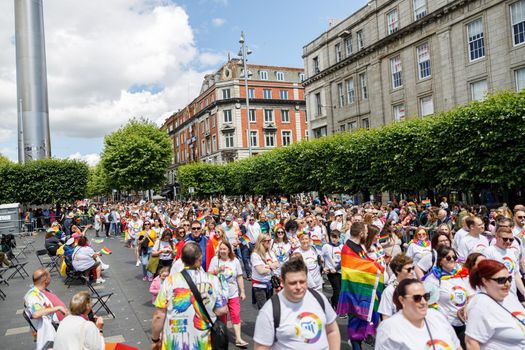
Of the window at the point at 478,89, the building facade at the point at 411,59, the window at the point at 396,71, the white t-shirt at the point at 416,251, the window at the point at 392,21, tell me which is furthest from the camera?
the window at the point at 396,71

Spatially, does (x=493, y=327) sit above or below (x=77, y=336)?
above

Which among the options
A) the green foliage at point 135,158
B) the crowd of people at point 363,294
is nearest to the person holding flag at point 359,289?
the crowd of people at point 363,294

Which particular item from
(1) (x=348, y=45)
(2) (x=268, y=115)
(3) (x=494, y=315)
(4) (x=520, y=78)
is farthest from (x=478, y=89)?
(2) (x=268, y=115)

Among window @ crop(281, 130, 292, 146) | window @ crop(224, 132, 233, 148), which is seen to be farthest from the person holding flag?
window @ crop(281, 130, 292, 146)

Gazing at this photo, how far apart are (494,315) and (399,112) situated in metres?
29.1

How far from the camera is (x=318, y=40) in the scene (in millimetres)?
39656

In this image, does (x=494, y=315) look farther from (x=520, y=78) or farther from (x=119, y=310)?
(x=520, y=78)

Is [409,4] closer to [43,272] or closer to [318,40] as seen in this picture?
[318,40]

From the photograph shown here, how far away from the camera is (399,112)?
102ft

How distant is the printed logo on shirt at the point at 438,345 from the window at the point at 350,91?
33.7m

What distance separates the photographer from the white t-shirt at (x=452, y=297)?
16.6 feet

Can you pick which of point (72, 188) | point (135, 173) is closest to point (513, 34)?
point (72, 188)

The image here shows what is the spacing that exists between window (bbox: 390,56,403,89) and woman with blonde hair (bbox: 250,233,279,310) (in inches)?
1015

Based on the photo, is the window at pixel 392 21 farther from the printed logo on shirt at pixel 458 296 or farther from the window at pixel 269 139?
the window at pixel 269 139
